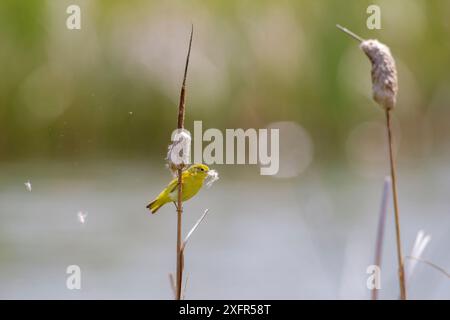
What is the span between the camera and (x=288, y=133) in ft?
25.2

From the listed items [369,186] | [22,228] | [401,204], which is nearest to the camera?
[22,228]

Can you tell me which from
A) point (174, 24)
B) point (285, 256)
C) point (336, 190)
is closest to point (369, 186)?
point (336, 190)

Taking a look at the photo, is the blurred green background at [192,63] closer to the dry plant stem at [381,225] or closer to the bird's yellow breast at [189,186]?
the dry plant stem at [381,225]

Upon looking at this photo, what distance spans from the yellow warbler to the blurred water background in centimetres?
364

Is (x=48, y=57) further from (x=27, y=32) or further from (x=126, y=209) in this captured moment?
(x=126, y=209)

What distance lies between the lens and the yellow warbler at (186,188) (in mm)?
2008

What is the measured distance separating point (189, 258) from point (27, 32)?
191 cm

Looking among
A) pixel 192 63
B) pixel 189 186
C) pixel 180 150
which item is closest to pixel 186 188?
pixel 189 186

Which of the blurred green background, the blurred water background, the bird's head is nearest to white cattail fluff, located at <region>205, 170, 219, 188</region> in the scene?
the bird's head

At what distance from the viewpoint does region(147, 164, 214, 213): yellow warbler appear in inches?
79.0

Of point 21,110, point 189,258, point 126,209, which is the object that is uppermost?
point 21,110

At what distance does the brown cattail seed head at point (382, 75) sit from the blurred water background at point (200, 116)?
3.89 meters

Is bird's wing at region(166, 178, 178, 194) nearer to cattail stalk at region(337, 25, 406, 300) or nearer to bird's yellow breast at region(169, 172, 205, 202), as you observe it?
bird's yellow breast at region(169, 172, 205, 202)

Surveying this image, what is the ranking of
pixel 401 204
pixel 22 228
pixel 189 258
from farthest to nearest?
pixel 401 204 → pixel 22 228 → pixel 189 258
